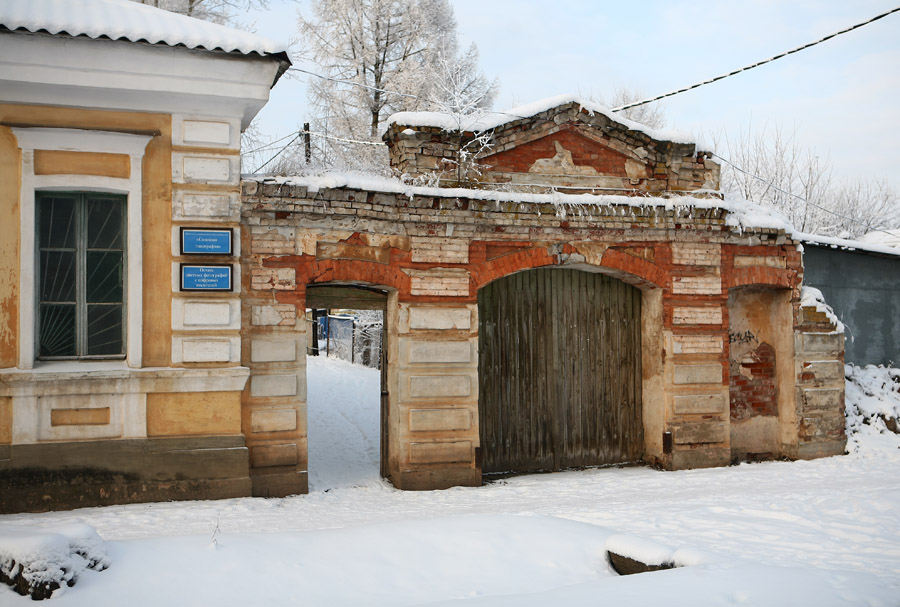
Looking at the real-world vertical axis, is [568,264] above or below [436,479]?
above

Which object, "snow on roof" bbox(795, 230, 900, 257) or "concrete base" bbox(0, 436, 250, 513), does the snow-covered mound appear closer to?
"snow on roof" bbox(795, 230, 900, 257)

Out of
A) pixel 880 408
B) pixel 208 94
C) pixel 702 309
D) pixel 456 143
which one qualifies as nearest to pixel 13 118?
pixel 208 94

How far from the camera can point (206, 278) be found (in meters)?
7.80

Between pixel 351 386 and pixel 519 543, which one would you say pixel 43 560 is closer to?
pixel 519 543

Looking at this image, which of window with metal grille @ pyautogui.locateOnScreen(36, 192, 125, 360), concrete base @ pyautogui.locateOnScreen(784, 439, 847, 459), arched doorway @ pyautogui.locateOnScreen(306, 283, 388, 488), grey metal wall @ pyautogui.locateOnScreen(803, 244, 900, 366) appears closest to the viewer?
window with metal grille @ pyautogui.locateOnScreen(36, 192, 125, 360)

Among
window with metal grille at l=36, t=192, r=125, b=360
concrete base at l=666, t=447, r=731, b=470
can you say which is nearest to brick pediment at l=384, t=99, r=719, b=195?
window with metal grille at l=36, t=192, r=125, b=360

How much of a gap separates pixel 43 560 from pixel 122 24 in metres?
5.62

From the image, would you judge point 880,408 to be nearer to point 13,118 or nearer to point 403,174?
point 403,174

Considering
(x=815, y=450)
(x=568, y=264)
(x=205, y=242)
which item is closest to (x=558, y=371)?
(x=568, y=264)

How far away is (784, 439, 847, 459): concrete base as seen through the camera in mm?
10383

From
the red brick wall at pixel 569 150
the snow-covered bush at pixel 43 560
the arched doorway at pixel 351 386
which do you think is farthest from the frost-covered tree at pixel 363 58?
the snow-covered bush at pixel 43 560

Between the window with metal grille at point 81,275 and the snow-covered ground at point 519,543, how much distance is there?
5.69 feet

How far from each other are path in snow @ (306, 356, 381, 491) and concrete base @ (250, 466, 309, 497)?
1.89ft

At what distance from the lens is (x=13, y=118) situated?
23.9 ft
